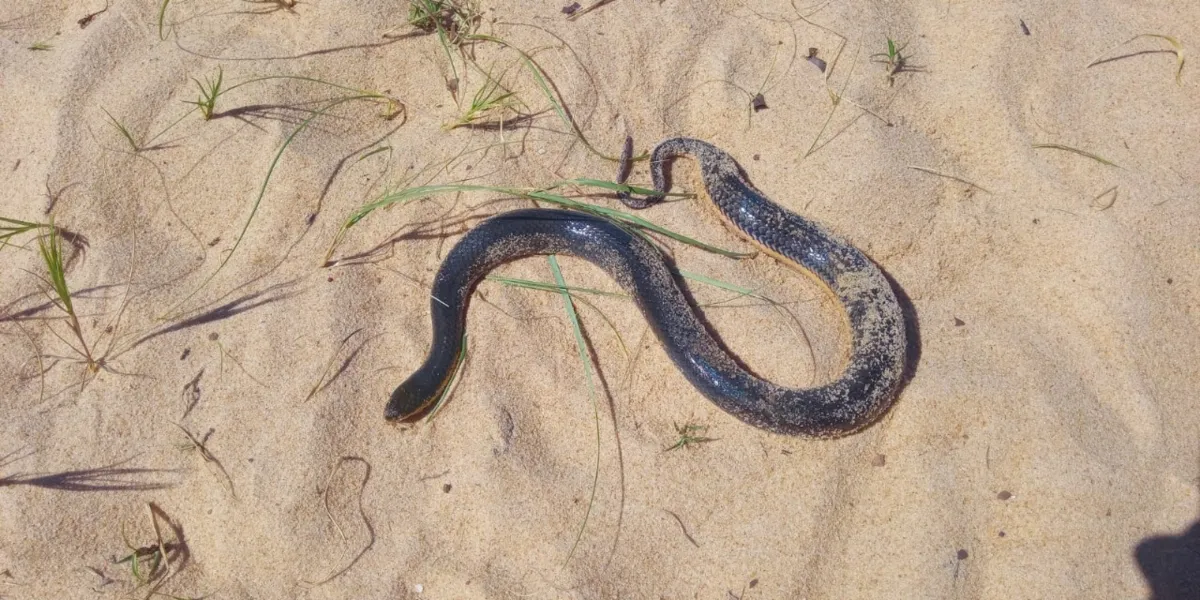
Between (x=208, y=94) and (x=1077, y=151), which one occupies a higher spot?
(x=208, y=94)

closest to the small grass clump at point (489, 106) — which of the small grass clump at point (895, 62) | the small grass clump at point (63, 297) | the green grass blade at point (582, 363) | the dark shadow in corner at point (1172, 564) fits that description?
the green grass blade at point (582, 363)

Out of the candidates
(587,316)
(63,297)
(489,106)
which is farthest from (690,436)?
(63,297)

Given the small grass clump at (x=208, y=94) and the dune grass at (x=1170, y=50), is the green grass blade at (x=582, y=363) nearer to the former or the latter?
the small grass clump at (x=208, y=94)

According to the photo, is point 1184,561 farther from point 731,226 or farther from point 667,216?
point 667,216

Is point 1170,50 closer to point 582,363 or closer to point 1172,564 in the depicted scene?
point 1172,564

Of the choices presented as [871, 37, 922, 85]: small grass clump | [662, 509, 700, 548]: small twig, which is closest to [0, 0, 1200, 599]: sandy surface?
[662, 509, 700, 548]: small twig

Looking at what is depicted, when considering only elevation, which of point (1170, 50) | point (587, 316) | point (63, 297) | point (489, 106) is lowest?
point (587, 316)

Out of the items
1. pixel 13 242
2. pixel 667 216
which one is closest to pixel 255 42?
pixel 13 242
